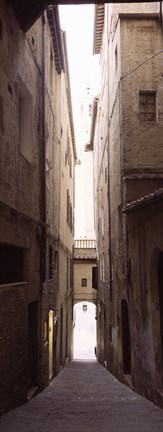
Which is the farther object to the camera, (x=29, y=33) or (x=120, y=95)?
(x=120, y=95)

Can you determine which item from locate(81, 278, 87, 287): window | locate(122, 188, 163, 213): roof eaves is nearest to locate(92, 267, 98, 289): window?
locate(81, 278, 87, 287): window

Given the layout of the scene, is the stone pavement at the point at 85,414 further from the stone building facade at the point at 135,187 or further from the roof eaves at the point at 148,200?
the roof eaves at the point at 148,200

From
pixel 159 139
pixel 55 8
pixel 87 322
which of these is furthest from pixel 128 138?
pixel 87 322

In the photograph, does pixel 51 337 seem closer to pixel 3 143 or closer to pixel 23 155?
pixel 23 155

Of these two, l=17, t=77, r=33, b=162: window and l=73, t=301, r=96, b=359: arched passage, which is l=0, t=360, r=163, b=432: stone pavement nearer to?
l=17, t=77, r=33, b=162: window

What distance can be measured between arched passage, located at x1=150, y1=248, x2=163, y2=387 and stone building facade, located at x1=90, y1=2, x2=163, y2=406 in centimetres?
2

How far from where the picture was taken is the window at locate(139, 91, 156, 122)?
42.4 ft

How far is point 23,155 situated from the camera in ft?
28.9

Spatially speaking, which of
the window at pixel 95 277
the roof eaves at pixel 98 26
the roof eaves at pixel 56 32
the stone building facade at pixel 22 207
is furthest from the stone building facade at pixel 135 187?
the window at pixel 95 277

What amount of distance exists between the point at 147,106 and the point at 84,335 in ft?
108

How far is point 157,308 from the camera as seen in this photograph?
8.80 meters

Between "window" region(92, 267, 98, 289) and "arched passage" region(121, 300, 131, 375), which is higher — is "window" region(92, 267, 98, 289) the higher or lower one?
the higher one

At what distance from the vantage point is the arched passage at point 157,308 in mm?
8367

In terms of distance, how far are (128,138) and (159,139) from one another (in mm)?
970
